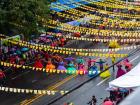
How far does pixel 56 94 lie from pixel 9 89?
9.95 ft

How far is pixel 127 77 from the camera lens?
34.1ft

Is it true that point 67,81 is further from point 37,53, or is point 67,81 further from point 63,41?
point 63,41

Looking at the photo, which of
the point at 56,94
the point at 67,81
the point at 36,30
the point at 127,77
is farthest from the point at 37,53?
the point at 127,77

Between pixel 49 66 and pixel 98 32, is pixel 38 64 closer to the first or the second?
pixel 49 66

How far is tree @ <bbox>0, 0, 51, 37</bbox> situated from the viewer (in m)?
25.9

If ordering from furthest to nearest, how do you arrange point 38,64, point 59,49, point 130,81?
point 59,49, point 38,64, point 130,81

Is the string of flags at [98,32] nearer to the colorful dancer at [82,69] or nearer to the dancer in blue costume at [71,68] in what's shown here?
the dancer in blue costume at [71,68]

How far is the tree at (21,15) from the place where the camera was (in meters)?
25.9

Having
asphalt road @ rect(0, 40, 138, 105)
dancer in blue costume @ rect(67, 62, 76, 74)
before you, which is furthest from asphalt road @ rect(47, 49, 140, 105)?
dancer in blue costume @ rect(67, 62, 76, 74)

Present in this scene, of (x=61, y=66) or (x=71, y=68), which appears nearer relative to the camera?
(x=71, y=68)

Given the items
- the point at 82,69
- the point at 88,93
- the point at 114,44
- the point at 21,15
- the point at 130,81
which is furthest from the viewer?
the point at 114,44

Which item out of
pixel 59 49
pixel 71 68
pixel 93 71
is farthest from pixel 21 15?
pixel 93 71

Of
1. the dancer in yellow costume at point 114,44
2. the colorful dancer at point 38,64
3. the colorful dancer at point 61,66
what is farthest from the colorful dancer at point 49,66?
the dancer in yellow costume at point 114,44

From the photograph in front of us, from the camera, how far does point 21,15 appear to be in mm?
26078
